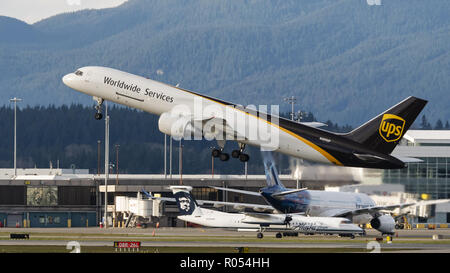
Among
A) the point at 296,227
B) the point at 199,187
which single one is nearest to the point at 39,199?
the point at 199,187

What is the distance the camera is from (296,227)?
114 meters

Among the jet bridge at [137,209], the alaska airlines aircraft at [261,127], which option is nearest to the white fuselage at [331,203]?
the alaska airlines aircraft at [261,127]

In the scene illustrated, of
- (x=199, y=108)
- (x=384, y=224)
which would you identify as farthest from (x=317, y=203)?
(x=199, y=108)

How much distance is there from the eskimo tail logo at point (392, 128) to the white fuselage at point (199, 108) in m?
5.38

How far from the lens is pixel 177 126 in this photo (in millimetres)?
84312

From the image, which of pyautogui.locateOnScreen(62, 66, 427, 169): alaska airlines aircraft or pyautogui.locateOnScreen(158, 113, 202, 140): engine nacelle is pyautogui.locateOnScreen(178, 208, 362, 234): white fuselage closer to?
pyautogui.locateOnScreen(62, 66, 427, 169): alaska airlines aircraft

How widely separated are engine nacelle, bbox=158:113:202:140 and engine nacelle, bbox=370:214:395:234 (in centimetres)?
4676

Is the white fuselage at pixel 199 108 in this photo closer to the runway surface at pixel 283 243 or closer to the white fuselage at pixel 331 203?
the runway surface at pixel 283 243

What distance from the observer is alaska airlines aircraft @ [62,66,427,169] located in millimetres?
81625

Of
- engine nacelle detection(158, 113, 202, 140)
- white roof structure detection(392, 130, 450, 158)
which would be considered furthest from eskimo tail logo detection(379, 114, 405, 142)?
white roof structure detection(392, 130, 450, 158)

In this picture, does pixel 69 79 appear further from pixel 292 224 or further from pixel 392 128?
pixel 292 224

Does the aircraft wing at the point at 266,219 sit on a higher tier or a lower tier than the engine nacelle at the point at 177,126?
lower

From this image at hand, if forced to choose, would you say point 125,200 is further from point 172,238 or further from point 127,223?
point 172,238

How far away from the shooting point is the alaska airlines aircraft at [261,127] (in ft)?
268
